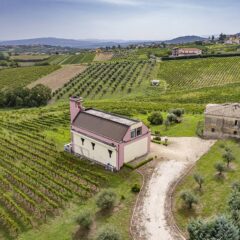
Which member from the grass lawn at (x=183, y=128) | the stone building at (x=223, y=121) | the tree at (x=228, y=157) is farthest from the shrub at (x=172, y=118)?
the tree at (x=228, y=157)

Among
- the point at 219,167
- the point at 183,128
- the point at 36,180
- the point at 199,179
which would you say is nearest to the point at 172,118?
the point at 183,128

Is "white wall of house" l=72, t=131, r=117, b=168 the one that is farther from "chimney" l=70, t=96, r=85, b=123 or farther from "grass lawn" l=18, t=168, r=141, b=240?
"grass lawn" l=18, t=168, r=141, b=240

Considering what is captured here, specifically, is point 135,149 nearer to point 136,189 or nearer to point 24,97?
point 136,189

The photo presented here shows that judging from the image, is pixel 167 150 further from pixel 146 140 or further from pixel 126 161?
pixel 126 161

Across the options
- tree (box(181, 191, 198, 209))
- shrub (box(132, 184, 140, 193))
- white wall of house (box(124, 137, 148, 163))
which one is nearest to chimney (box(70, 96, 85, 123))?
white wall of house (box(124, 137, 148, 163))

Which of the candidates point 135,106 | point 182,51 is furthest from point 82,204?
point 182,51

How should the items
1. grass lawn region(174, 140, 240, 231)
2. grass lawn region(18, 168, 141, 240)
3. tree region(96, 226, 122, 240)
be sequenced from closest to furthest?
tree region(96, 226, 122, 240) → grass lawn region(18, 168, 141, 240) → grass lawn region(174, 140, 240, 231)
